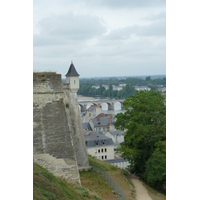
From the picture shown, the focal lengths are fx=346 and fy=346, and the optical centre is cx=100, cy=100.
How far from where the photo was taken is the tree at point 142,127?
17984mm

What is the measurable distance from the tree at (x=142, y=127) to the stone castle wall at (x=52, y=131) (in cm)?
455

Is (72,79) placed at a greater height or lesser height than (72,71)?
lesser

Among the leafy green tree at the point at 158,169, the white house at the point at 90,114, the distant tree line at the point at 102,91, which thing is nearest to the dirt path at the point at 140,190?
the leafy green tree at the point at 158,169

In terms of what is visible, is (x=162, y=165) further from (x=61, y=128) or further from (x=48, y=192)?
(x=48, y=192)

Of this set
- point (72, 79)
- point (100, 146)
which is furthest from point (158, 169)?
point (100, 146)

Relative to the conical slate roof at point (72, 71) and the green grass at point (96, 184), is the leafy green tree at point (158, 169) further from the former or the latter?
the conical slate roof at point (72, 71)

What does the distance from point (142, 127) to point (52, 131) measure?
560 centimetres

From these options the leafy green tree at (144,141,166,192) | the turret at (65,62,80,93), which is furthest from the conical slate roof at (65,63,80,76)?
the leafy green tree at (144,141,166,192)

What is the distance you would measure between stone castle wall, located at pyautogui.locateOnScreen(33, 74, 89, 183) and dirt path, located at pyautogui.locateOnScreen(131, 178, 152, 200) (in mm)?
2951

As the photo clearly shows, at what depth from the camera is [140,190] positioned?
16.0 metres

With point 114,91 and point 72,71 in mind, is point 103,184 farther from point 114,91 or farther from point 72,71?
point 114,91

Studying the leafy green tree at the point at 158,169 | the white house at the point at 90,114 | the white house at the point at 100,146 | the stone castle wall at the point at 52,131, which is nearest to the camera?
the stone castle wall at the point at 52,131

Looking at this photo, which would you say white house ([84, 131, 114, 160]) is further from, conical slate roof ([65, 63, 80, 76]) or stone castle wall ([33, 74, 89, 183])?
stone castle wall ([33, 74, 89, 183])

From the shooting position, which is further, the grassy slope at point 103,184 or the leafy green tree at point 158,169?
the leafy green tree at point 158,169
